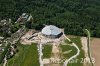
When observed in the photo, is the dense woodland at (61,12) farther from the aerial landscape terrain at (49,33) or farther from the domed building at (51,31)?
the domed building at (51,31)

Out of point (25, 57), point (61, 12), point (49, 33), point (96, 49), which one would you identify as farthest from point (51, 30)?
point (61, 12)

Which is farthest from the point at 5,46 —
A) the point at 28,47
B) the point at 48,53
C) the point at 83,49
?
the point at 83,49

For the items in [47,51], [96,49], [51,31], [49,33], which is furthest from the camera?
[51,31]

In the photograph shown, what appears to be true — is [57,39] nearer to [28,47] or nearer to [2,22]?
[28,47]

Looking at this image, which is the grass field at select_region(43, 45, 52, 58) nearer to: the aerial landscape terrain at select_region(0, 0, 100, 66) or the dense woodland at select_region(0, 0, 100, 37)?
the aerial landscape terrain at select_region(0, 0, 100, 66)

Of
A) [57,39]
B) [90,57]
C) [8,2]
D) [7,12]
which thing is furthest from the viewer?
[8,2]

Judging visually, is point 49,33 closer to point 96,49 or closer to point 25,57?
point 25,57
